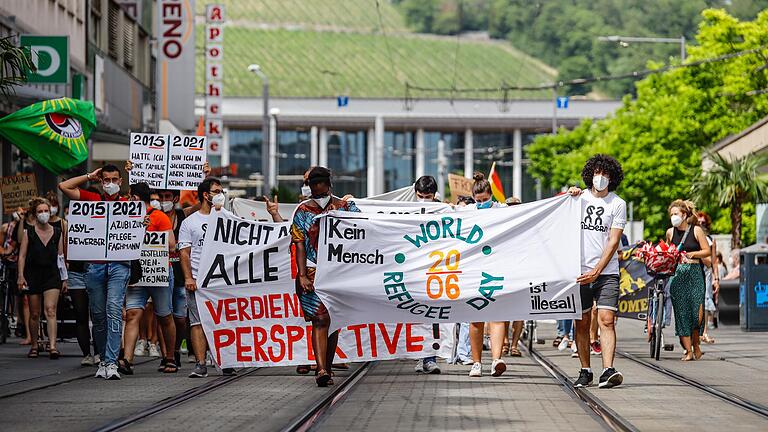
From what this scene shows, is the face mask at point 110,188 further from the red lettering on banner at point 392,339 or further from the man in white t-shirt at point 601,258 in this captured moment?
the man in white t-shirt at point 601,258

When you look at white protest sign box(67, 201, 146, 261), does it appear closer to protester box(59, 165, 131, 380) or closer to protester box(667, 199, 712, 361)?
protester box(59, 165, 131, 380)

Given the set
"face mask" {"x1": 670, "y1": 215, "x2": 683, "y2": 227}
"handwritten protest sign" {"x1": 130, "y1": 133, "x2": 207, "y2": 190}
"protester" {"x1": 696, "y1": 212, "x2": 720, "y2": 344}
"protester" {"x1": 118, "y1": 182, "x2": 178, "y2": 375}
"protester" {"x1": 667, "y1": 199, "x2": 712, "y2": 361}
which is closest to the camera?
"protester" {"x1": 118, "y1": 182, "x2": 178, "y2": 375}

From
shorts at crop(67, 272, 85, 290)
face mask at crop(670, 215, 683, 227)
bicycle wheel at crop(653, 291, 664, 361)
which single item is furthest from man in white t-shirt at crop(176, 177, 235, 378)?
face mask at crop(670, 215, 683, 227)

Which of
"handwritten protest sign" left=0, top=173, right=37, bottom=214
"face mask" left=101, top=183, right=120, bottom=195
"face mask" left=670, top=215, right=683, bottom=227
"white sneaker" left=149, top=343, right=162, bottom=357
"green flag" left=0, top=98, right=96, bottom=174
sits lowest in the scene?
"white sneaker" left=149, top=343, right=162, bottom=357

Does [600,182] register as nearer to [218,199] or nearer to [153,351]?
[218,199]

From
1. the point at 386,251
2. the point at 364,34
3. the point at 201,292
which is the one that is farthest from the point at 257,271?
the point at 364,34

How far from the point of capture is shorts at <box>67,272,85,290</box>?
50.8 ft

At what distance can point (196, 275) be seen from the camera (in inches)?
593

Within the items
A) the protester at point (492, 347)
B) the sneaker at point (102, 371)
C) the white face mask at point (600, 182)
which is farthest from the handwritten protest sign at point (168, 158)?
the white face mask at point (600, 182)

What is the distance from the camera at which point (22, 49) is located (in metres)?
14.4

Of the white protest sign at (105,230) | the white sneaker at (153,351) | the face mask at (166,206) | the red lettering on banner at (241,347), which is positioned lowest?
the white sneaker at (153,351)

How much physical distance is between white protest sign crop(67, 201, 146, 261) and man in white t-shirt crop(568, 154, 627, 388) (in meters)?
4.26

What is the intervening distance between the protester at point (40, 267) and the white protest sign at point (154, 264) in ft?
10.8

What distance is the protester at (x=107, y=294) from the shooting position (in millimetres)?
14328
